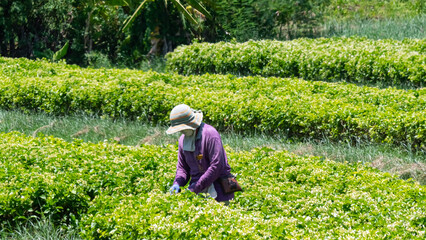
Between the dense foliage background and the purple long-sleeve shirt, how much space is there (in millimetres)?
12207

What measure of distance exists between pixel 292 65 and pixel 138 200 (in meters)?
8.58

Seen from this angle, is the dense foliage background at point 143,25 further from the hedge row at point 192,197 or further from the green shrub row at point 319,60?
the hedge row at point 192,197

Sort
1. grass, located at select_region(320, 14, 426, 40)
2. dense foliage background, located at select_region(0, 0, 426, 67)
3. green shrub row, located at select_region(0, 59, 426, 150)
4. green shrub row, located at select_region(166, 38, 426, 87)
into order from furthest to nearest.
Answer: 1. dense foliage background, located at select_region(0, 0, 426, 67)
2. grass, located at select_region(320, 14, 426, 40)
3. green shrub row, located at select_region(166, 38, 426, 87)
4. green shrub row, located at select_region(0, 59, 426, 150)

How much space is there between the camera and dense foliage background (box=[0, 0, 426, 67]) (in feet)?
60.2

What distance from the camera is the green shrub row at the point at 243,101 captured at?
9266mm

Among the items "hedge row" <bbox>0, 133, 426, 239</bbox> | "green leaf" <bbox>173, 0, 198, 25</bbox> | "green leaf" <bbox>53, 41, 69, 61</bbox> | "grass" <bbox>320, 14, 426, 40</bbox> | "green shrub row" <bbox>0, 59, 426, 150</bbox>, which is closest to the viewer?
"hedge row" <bbox>0, 133, 426, 239</bbox>

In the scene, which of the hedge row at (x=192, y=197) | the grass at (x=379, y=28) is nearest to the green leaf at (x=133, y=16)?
the grass at (x=379, y=28)

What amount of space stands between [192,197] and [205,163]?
15.4 inches

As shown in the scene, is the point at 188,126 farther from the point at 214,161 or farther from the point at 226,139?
the point at 226,139

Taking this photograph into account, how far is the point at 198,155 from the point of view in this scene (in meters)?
5.69

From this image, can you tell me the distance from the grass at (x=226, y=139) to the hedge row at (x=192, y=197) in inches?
41.6

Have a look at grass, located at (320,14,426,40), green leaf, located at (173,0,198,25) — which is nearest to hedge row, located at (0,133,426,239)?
green leaf, located at (173,0,198,25)

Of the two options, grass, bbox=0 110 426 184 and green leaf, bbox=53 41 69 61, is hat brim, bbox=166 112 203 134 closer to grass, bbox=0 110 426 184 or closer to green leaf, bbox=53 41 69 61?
grass, bbox=0 110 426 184

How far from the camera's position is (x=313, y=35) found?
1862cm
